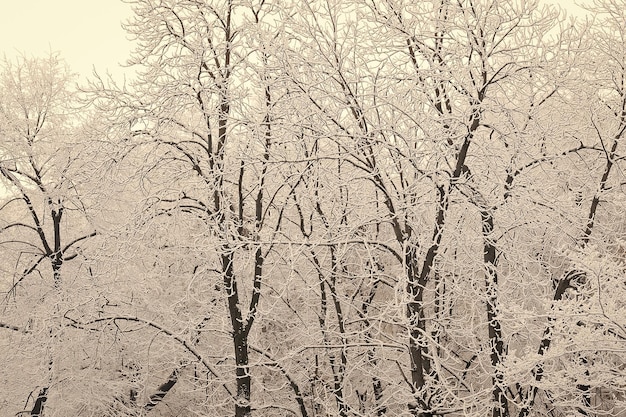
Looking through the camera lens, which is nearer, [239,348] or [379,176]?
[379,176]

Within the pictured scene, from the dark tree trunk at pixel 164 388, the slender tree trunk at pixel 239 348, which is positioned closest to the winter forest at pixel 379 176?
the slender tree trunk at pixel 239 348

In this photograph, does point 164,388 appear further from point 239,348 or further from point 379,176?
point 379,176

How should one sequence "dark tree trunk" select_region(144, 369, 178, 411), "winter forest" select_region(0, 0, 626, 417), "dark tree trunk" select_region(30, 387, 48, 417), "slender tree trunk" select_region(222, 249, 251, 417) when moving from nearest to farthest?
1. "winter forest" select_region(0, 0, 626, 417)
2. "slender tree trunk" select_region(222, 249, 251, 417)
3. "dark tree trunk" select_region(30, 387, 48, 417)
4. "dark tree trunk" select_region(144, 369, 178, 411)

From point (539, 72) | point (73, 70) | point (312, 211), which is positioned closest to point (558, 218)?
point (539, 72)

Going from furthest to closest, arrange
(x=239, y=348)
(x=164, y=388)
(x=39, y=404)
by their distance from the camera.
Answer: (x=164, y=388), (x=39, y=404), (x=239, y=348)

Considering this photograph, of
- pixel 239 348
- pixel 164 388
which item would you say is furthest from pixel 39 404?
pixel 239 348

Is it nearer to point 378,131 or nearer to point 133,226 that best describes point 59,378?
point 133,226

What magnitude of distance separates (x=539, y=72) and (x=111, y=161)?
544 centimetres

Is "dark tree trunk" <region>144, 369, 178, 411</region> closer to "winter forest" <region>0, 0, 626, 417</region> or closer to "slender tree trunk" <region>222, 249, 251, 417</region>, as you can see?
"winter forest" <region>0, 0, 626, 417</region>

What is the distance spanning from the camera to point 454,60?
24.4 ft

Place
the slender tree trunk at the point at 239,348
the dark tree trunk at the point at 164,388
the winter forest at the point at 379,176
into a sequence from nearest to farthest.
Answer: the winter forest at the point at 379,176
the slender tree trunk at the point at 239,348
the dark tree trunk at the point at 164,388

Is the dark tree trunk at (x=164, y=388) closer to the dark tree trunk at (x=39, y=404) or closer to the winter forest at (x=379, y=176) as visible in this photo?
the winter forest at (x=379, y=176)

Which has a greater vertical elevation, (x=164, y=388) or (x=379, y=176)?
(x=379, y=176)

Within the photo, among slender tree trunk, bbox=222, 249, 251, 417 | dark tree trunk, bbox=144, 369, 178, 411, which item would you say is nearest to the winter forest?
slender tree trunk, bbox=222, 249, 251, 417
